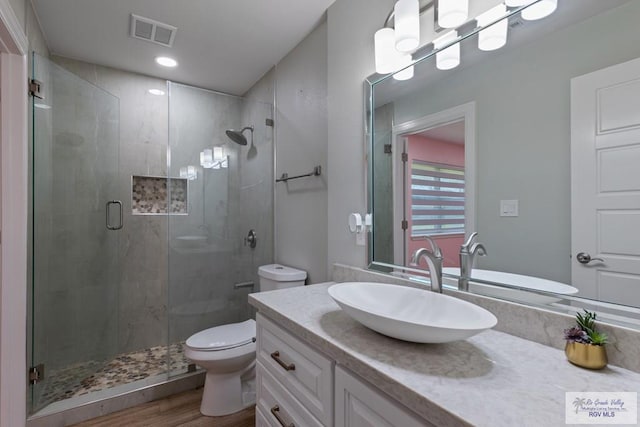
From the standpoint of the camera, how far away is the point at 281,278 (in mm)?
1983

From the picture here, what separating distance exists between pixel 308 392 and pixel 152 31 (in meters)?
2.32

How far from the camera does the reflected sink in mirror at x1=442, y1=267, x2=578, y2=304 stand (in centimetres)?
87

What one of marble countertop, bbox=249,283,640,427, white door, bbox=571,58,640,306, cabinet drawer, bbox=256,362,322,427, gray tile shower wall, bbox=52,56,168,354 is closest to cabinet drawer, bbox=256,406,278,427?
cabinet drawer, bbox=256,362,322,427

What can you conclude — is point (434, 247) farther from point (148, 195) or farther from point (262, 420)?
point (148, 195)

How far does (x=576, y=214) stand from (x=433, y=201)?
18.8 inches

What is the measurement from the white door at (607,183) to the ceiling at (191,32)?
1451 mm

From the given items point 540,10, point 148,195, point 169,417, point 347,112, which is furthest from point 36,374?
point 540,10

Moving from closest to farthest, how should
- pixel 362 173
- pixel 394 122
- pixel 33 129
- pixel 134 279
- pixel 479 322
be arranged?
pixel 479 322 < pixel 394 122 < pixel 362 173 < pixel 33 129 < pixel 134 279

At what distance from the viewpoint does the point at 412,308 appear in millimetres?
1053

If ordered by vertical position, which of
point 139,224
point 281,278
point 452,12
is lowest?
point 281,278

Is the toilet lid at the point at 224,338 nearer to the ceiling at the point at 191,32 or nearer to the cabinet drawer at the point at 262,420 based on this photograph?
the cabinet drawer at the point at 262,420

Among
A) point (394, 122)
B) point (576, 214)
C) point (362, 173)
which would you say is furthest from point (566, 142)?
point (362, 173)

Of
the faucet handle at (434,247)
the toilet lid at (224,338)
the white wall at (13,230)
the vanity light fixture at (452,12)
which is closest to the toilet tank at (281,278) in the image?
the toilet lid at (224,338)

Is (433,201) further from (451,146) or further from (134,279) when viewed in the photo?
(134,279)
